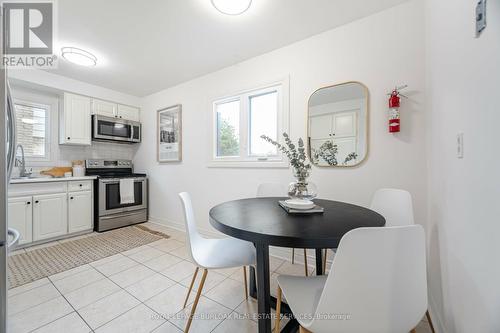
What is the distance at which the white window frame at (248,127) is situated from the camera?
7.63 feet

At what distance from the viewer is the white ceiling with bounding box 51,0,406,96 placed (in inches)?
69.0

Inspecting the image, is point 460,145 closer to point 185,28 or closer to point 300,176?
point 300,176

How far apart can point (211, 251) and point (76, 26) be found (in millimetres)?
2545

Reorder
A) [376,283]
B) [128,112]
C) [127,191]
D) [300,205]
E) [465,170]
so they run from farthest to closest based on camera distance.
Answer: [128,112]
[127,191]
[300,205]
[465,170]
[376,283]

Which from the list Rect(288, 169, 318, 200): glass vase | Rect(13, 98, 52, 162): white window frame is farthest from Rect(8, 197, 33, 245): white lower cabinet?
Rect(288, 169, 318, 200): glass vase

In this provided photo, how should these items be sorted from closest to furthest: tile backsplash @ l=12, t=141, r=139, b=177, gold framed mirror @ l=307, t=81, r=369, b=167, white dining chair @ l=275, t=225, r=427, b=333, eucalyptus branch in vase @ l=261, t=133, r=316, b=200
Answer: white dining chair @ l=275, t=225, r=427, b=333, eucalyptus branch in vase @ l=261, t=133, r=316, b=200, gold framed mirror @ l=307, t=81, r=369, b=167, tile backsplash @ l=12, t=141, r=139, b=177

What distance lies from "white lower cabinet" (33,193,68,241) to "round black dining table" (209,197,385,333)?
2.91 metres

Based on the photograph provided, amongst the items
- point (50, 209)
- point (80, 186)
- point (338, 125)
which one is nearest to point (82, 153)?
point (80, 186)

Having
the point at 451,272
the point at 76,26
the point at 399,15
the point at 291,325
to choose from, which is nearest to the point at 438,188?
the point at 451,272

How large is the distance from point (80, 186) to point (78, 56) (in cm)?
184

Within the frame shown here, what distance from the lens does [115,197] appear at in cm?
335

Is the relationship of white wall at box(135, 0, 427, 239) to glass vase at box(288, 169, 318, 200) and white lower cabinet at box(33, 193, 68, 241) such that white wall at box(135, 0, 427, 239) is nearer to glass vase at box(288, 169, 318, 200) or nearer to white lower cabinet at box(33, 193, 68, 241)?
glass vase at box(288, 169, 318, 200)

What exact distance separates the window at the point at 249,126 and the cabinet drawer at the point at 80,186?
2055 mm

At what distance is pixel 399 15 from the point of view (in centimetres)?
172
